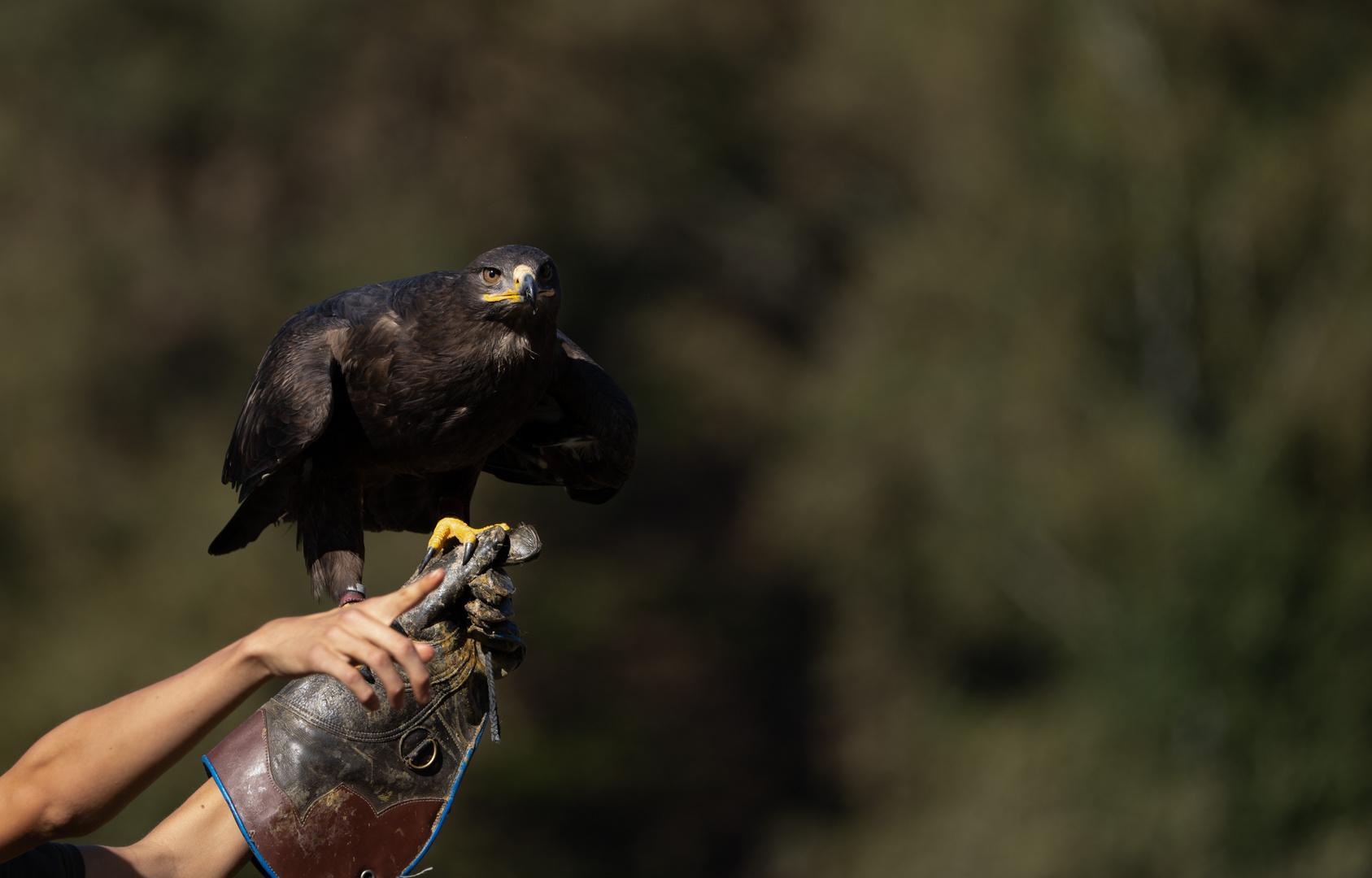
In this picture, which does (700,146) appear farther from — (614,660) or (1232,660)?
(1232,660)

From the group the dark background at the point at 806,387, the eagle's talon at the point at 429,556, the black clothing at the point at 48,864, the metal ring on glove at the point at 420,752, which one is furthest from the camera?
the dark background at the point at 806,387

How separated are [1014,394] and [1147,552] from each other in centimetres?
201

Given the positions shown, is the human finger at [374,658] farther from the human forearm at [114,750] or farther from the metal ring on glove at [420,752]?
the metal ring on glove at [420,752]

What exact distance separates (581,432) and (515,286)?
0.57 metres

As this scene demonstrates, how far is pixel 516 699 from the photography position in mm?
17656

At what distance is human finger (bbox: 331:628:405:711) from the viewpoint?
2203mm

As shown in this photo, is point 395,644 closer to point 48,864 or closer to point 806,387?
point 48,864

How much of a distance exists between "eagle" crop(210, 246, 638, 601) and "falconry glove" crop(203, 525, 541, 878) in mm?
383

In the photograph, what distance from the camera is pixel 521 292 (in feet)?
12.3

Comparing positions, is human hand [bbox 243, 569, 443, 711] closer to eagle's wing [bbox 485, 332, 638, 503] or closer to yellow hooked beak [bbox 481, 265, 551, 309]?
yellow hooked beak [bbox 481, 265, 551, 309]

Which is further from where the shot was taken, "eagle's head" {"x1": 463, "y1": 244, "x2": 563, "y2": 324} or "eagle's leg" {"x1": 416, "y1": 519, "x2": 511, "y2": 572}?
"eagle's head" {"x1": 463, "y1": 244, "x2": 563, "y2": 324}

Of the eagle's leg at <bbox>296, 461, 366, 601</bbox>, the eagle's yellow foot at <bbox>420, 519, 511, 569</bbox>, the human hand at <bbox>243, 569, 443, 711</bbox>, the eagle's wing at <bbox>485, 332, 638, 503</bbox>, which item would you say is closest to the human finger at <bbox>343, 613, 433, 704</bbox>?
the human hand at <bbox>243, 569, 443, 711</bbox>

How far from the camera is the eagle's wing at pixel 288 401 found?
371cm

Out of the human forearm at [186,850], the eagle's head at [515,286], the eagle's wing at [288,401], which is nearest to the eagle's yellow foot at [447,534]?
the eagle's wing at [288,401]
